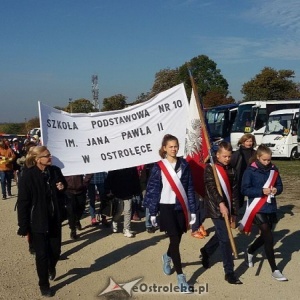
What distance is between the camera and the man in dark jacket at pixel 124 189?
819 centimetres

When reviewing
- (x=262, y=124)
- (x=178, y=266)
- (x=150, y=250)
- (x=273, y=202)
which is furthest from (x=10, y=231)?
(x=262, y=124)

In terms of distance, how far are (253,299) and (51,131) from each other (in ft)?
11.4

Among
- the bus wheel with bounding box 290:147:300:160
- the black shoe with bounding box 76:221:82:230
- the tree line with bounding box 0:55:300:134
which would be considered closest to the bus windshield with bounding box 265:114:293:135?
the bus wheel with bounding box 290:147:300:160

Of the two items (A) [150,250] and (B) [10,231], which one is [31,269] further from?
(B) [10,231]

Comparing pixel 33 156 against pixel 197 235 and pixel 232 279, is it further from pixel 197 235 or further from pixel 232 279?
pixel 197 235

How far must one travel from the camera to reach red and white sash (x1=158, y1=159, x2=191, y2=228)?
17.9 ft

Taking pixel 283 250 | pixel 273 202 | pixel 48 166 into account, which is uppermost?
pixel 48 166

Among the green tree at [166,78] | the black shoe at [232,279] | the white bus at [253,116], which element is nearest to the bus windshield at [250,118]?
the white bus at [253,116]

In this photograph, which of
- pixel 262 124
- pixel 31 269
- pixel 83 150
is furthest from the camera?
pixel 262 124

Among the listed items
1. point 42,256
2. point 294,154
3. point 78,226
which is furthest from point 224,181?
point 294,154

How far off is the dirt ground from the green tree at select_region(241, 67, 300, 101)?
46.4 metres

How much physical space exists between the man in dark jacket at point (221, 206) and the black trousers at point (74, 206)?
295 centimetres

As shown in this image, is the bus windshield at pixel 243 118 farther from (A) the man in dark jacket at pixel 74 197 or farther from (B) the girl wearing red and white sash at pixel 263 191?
(B) the girl wearing red and white sash at pixel 263 191

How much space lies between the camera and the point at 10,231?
9023 mm
